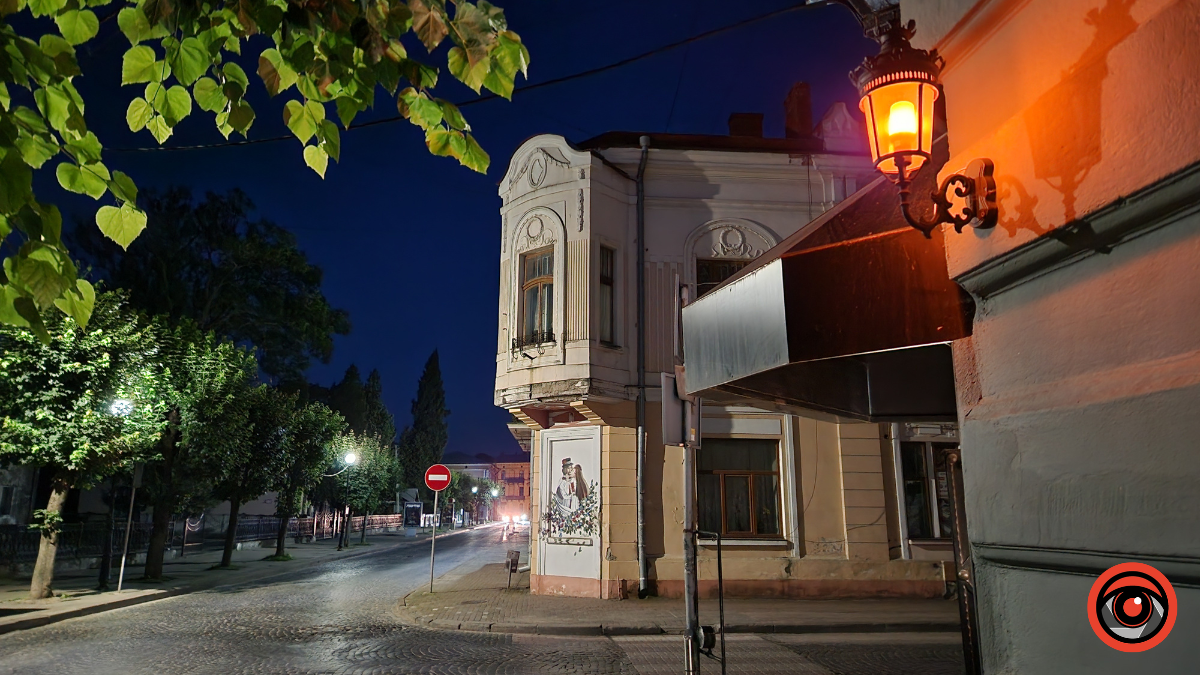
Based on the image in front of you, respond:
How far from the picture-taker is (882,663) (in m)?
9.42

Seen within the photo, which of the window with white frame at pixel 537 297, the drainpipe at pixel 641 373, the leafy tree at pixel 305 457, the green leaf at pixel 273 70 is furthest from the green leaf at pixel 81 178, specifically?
the leafy tree at pixel 305 457

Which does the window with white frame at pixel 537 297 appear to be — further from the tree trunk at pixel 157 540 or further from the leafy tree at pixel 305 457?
the leafy tree at pixel 305 457

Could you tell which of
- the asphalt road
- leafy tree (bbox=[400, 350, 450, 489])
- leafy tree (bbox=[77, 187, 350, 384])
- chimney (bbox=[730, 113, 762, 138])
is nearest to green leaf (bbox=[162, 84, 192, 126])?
the asphalt road

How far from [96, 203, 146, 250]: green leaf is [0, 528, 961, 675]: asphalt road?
7286mm

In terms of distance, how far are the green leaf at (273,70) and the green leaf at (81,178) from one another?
77 centimetres

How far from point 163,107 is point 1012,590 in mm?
4236

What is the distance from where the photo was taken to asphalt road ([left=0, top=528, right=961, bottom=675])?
30.0ft

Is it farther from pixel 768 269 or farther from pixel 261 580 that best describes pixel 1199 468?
pixel 261 580

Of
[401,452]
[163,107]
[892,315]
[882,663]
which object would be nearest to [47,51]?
[163,107]

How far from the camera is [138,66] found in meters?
3.09

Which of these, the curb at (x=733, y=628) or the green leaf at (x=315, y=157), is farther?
the curb at (x=733, y=628)

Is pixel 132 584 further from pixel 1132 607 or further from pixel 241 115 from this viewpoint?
pixel 1132 607

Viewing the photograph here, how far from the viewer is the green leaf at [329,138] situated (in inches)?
139

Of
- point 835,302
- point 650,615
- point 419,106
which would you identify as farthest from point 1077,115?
point 650,615
